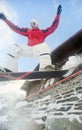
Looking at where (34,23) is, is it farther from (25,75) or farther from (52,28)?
(25,75)

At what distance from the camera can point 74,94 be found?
5.30 metres

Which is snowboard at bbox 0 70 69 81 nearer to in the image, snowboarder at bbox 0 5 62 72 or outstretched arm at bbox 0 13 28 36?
snowboarder at bbox 0 5 62 72

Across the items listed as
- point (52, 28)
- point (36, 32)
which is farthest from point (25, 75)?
point (52, 28)

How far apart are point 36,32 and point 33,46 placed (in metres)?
0.47

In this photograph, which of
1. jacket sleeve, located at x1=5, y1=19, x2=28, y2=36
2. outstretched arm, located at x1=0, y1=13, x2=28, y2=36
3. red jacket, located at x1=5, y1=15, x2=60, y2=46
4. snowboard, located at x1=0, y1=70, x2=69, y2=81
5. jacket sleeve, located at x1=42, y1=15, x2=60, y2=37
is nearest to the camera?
snowboard, located at x1=0, y1=70, x2=69, y2=81

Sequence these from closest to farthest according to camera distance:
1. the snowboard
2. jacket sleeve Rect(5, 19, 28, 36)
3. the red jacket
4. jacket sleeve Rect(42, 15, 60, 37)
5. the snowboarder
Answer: the snowboard → the snowboarder → jacket sleeve Rect(5, 19, 28, 36) → the red jacket → jacket sleeve Rect(42, 15, 60, 37)

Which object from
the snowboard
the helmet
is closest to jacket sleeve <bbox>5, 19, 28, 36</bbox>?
the helmet

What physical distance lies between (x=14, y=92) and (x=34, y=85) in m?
1.30

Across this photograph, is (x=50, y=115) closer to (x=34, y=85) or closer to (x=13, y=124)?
(x=13, y=124)

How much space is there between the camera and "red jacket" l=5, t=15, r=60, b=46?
6914 millimetres

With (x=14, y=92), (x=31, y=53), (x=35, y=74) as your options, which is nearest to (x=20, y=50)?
(x=31, y=53)

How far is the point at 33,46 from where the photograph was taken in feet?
22.4

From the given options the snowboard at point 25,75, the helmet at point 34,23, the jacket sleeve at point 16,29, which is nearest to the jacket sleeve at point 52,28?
the helmet at point 34,23

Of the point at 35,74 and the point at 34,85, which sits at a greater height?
the point at 34,85
